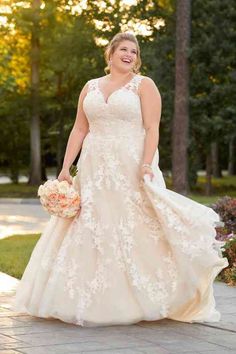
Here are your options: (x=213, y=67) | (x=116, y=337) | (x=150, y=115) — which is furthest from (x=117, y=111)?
(x=213, y=67)

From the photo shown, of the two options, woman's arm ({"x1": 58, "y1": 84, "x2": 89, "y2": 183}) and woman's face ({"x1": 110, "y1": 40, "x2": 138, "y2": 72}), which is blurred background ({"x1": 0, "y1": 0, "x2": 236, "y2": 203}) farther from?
woman's face ({"x1": 110, "y1": 40, "x2": 138, "y2": 72})

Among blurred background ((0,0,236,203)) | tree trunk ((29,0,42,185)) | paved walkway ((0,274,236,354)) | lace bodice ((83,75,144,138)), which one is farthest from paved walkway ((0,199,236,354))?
tree trunk ((29,0,42,185))

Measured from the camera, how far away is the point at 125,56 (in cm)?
964

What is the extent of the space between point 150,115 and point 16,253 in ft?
22.1

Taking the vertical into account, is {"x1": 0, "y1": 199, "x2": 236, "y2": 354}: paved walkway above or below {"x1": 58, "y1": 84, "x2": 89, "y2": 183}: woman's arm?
below

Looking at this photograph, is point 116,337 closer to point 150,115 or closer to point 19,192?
point 150,115

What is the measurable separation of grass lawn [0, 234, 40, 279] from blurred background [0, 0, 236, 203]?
19.5 metres

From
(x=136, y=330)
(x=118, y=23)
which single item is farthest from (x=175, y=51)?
(x=136, y=330)

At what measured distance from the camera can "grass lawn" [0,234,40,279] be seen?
1366 cm

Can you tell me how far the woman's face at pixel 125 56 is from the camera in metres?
9.60

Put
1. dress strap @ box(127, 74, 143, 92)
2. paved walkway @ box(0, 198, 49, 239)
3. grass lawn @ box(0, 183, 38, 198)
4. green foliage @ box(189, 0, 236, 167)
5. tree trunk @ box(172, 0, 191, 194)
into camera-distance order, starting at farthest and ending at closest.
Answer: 1. grass lawn @ box(0, 183, 38, 198)
2. green foliage @ box(189, 0, 236, 167)
3. tree trunk @ box(172, 0, 191, 194)
4. paved walkway @ box(0, 198, 49, 239)
5. dress strap @ box(127, 74, 143, 92)

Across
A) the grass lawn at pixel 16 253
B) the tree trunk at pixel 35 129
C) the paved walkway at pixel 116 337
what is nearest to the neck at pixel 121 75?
the paved walkway at pixel 116 337

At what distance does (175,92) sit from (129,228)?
95.9 ft

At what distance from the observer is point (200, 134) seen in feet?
139
